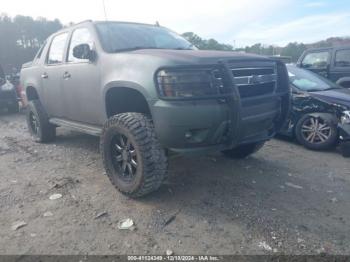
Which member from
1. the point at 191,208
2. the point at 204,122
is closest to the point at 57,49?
the point at 204,122

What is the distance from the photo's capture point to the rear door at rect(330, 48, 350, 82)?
27.5ft

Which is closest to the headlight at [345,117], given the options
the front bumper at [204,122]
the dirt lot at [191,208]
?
the dirt lot at [191,208]

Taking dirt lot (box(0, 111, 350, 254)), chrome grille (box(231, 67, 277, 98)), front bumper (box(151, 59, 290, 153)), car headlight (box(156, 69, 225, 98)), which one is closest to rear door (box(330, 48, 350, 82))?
dirt lot (box(0, 111, 350, 254))

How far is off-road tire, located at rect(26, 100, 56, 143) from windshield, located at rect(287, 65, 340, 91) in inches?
177

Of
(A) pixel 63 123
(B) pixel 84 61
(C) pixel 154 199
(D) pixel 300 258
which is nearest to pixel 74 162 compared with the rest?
(A) pixel 63 123

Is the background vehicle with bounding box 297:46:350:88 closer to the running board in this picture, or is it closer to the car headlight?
the car headlight

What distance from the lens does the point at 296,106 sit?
600 cm

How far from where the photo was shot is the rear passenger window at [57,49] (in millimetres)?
5020

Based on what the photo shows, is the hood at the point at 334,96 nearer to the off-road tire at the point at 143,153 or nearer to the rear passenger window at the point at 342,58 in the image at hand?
the rear passenger window at the point at 342,58

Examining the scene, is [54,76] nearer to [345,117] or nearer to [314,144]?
[314,144]

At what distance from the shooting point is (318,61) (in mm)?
8930

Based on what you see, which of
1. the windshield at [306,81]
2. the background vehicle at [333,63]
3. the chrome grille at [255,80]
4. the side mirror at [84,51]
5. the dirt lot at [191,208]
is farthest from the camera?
the background vehicle at [333,63]

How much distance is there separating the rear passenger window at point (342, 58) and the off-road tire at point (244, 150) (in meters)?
5.12

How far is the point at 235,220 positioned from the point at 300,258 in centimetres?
71
